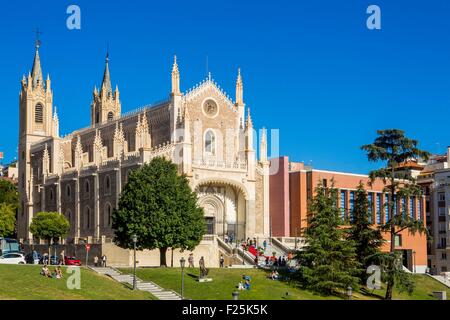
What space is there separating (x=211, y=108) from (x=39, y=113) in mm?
31581

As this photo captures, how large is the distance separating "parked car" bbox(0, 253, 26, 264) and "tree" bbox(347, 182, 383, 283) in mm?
24511

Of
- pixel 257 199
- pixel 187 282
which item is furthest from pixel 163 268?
pixel 257 199

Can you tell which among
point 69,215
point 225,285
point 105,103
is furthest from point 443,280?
point 105,103

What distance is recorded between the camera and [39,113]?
104500 mm

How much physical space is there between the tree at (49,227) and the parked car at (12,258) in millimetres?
15674

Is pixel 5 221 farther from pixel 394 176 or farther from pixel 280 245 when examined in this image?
pixel 394 176

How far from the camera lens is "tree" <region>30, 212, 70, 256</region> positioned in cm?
7731

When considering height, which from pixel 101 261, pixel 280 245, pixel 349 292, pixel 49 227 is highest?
pixel 49 227

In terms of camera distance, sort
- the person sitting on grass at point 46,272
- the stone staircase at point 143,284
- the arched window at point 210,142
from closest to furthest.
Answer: the stone staircase at point 143,284, the person sitting on grass at point 46,272, the arched window at point 210,142

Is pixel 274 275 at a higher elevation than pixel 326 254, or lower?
lower

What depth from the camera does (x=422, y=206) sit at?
94688 mm

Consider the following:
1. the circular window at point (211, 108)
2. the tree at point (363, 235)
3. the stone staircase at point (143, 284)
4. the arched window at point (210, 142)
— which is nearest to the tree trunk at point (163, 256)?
the stone staircase at point (143, 284)

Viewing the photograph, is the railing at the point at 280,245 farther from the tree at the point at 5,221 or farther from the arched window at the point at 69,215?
the tree at the point at 5,221

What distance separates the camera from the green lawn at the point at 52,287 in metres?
43.9
